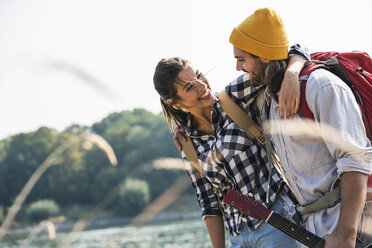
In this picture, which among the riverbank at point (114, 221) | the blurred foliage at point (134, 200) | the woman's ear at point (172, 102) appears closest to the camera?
the woman's ear at point (172, 102)

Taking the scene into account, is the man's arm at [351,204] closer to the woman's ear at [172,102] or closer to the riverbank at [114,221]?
the woman's ear at [172,102]

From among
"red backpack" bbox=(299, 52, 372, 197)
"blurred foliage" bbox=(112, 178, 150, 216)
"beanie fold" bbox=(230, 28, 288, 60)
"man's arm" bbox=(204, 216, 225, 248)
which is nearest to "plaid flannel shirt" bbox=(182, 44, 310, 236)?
"man's arm" bbox=(204, 216, 225, 248)

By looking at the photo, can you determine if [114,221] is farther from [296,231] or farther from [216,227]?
[296,231]

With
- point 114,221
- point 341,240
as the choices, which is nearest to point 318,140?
point 341,240

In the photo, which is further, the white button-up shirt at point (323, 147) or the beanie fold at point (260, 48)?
the beanie fold at point (260, 48)

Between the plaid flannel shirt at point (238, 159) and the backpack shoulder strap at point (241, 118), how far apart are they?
0.08 feet

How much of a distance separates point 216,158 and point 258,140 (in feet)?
0.85

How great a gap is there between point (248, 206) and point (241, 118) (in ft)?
1.54

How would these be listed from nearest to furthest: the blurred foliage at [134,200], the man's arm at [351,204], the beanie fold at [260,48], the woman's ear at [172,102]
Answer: the man's arm at [351,204] → the beanie fold at [260,48] → the woman's ear at [172,102] → the blurred foliage at [134,200]

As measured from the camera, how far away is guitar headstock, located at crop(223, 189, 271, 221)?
2.25 m

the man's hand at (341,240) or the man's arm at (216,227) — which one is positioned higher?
the man's hand at (341,240)

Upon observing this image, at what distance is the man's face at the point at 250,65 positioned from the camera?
223 cm

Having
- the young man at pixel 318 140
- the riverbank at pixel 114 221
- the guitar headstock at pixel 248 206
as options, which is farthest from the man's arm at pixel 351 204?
the riverbank at pixel 114 221

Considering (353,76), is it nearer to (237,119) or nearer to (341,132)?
(341,132)
